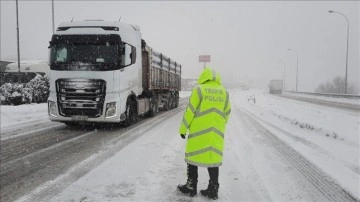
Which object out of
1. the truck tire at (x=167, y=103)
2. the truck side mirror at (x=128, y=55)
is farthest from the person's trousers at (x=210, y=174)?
the truck tire at (x=167, y=103)

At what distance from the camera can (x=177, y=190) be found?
16.5 ft

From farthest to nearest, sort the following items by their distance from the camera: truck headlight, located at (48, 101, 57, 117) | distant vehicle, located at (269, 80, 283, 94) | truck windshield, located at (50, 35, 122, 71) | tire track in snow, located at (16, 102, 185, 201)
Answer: distant vehicle, located at (269, 80, 283, 94), truck headlight, located at (48, 101, 57, 117), truck windshield, located at (50, 35, 122, 71), tire track in snow, located at (16, 102, 185, 201)

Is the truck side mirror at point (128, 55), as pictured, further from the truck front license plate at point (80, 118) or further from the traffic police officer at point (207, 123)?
the traffic police officer at point (207, 123)

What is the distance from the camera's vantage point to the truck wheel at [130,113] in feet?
40.6

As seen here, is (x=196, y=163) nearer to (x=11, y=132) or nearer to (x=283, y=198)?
(x=283, y=198)

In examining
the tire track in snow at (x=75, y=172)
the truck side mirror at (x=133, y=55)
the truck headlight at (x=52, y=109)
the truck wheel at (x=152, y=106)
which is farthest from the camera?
the truck wheel at (x=152, y=106)

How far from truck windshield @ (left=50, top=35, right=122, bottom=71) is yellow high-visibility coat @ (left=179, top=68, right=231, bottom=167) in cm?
686

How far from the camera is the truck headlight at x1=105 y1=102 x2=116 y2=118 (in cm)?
1105

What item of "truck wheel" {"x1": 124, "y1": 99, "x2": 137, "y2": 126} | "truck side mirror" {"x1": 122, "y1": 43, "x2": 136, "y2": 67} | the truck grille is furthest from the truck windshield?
"truck wheel" {"x1": 124, "y1": 99, "x2": 137, "y2": 126}

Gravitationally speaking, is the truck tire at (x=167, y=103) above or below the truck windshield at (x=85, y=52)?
below

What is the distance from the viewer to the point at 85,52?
1119 cm

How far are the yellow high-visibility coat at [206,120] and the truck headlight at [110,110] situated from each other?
675cm

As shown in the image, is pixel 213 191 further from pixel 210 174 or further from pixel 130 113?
pixel 130 113

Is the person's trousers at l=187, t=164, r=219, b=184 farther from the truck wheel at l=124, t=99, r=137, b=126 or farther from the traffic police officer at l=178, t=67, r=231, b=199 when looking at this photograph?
the truck wheel at l=124, t=99, r=137, b=126
